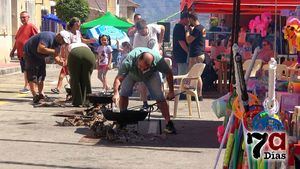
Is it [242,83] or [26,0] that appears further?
[26,0]

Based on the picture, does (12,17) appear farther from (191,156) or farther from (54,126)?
(191,156)

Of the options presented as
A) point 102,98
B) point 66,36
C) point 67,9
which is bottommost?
point 102,98

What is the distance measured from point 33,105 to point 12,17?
81.2ft

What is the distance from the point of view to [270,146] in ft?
15.6

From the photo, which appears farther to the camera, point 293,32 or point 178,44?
point 178,44

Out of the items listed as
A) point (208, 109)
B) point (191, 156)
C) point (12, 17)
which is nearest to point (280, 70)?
point (191, 156)

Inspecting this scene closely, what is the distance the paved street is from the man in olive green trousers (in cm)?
108

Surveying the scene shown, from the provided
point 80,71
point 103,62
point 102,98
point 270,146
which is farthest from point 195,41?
point 270,146

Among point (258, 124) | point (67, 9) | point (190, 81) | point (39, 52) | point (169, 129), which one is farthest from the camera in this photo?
point (67, 9)

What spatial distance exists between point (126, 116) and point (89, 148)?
725mm

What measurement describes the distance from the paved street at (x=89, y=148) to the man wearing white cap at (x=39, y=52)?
174 cm

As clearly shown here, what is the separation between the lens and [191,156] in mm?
8281

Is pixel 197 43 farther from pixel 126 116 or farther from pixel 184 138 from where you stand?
pixel 126 116

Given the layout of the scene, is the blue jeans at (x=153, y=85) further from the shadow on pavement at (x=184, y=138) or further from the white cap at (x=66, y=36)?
the white cap at (x=66, y=36)
